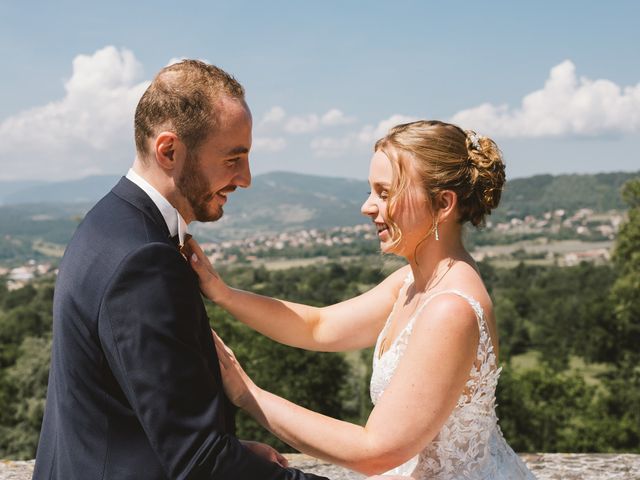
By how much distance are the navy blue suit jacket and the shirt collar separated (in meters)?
0.06

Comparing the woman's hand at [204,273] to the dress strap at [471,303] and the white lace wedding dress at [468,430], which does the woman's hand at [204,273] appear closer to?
the white lace wedding dress at [468,430]

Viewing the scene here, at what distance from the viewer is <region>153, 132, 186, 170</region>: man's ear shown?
2873 mm

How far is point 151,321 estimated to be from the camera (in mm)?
2537

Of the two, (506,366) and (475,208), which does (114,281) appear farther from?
(506,366)

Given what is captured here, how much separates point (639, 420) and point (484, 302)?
118 ft

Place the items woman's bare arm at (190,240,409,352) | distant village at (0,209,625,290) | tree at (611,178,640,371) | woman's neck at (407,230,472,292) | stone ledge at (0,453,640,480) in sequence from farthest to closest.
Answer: distant village at (0,209,625,290) → tree at (611,178,640,371) → stone ledge at (0,453,640,480) → woman's bare arm at (190,240,409,352) → woman's neck at (407,230,472,292)

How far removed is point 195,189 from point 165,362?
0.84 m

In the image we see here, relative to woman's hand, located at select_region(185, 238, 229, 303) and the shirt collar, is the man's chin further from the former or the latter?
woman's hand, located at select_region(185, 238, 229, 303)

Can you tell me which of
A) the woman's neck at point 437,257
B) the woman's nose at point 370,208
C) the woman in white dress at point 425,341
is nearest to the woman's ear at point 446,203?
the woman in white dress at point 425,341

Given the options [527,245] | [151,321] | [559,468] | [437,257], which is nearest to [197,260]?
[151,321]

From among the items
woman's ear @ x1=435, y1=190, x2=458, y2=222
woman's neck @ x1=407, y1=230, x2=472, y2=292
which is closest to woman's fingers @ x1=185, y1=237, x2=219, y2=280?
woman's neck @ x1=407, y1=230, x2=472, y2=292

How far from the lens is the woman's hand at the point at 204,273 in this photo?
3.71 metres

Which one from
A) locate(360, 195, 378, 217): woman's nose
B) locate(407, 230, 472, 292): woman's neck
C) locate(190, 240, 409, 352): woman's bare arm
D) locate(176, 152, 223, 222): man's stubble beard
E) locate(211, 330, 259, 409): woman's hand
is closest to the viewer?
locate(176, 152, 223, 222): man's stubble beard

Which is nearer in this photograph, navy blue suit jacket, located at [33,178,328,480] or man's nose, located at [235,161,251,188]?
navy blue suit jacket, located at [33,178,328,480]
